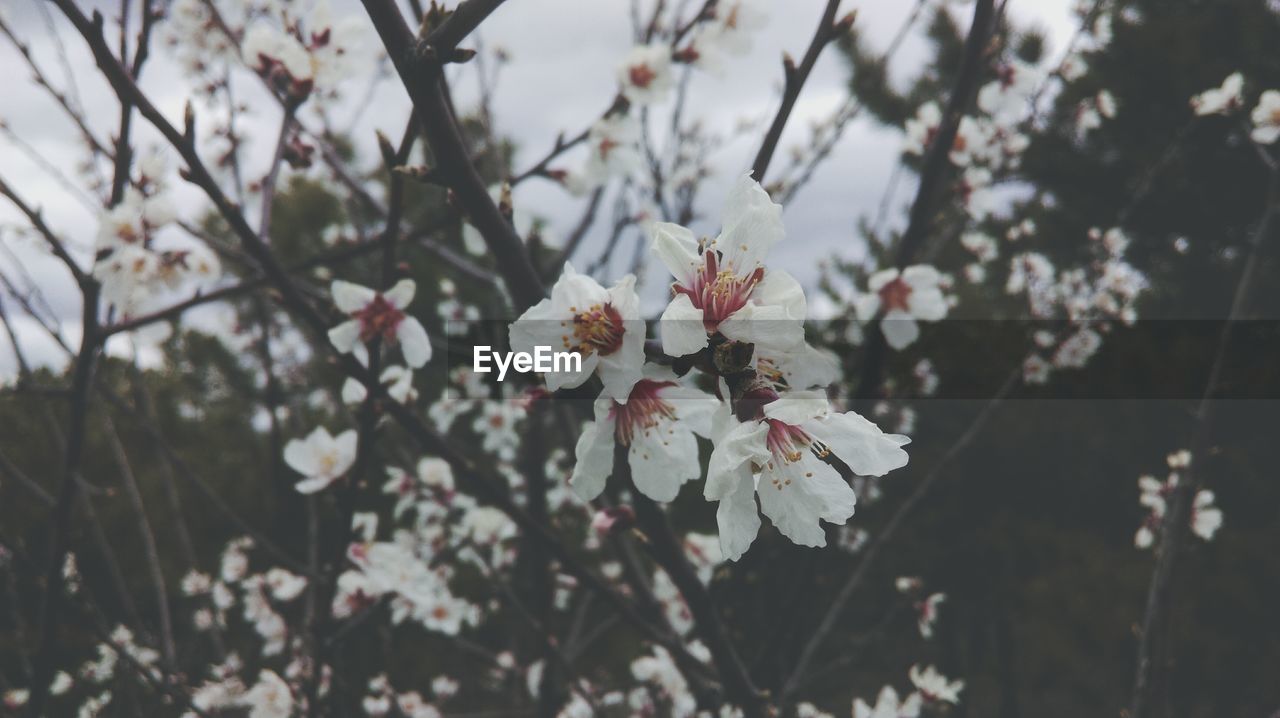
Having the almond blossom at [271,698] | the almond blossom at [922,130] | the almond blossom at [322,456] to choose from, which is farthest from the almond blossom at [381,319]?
the almond blossom at [922,130]

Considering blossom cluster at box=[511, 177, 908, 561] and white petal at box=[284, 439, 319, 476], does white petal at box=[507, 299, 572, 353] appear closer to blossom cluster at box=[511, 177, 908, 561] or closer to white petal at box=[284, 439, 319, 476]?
blossom cluster at box=[511, 177, 908, 561]

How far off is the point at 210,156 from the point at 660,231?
241 centimetres

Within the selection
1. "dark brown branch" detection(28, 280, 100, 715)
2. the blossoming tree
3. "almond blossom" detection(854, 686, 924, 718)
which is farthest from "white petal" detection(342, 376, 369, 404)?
"almond blossom" detection(854, 686, 924, 718)

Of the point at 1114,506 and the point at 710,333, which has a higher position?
the point at 1114,506

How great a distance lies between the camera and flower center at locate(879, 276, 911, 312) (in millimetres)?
1478

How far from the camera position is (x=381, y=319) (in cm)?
116

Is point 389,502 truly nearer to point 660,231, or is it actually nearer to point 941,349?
point 941,349

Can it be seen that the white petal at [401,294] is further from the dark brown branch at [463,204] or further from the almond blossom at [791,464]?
the almond blossom at [791,464]

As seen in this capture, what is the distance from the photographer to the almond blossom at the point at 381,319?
113 centimetres

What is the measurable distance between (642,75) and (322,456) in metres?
1.09

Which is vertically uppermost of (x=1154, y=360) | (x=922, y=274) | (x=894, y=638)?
(x=1154, y=360)

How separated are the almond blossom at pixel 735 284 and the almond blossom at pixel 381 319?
622 millimetres

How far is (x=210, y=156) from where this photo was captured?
242cm

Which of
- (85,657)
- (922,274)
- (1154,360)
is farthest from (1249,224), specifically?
(85,657)
